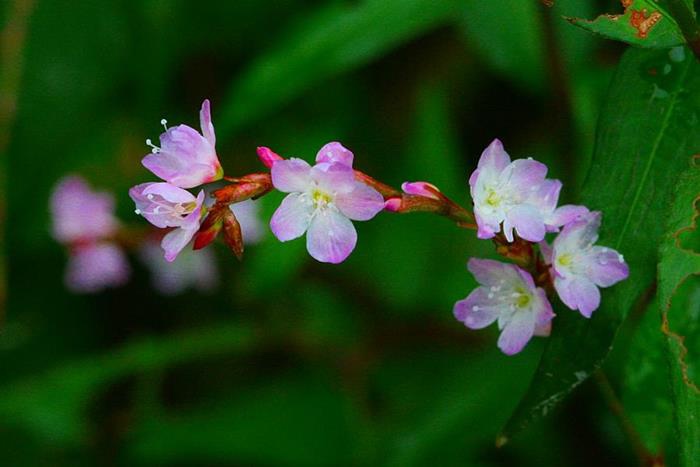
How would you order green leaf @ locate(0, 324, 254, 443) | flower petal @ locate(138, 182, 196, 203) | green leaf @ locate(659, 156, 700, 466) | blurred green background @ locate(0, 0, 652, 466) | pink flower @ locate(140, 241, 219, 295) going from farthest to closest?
pink flower @ locate(140, 241, 219, 295)
green leaf @ locate(0, 324, 254, 443)
blurred green background @ locate(0, 0, 652, 466)
flower petal @ locate(138, 182, 196, 203)
green leaf @ locate(659, 156, 700, 466)

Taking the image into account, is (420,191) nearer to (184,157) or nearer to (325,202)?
(325,202)

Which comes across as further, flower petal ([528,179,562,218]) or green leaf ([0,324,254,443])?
green leaf ([0,324,254,443])

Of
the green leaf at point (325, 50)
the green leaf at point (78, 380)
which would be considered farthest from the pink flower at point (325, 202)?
the green leaf at point (78, 380)

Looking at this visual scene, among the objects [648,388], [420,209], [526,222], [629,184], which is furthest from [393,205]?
[648,388]

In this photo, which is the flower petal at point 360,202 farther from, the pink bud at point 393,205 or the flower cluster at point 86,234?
the flower cluster at point 86,234

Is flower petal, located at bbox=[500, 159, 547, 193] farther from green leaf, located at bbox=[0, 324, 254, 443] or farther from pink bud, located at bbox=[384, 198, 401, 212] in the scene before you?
green leaf, located at bbox=[0, 324, 254, 443]

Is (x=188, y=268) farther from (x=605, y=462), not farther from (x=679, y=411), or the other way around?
(x=679, y=411)

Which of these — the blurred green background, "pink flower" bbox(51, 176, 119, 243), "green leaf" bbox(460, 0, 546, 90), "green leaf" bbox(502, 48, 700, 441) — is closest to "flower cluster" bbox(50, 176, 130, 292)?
"pink flower" bbox(51, 176, 119, 243)

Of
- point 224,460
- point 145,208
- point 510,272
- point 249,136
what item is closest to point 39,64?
point 249,136
